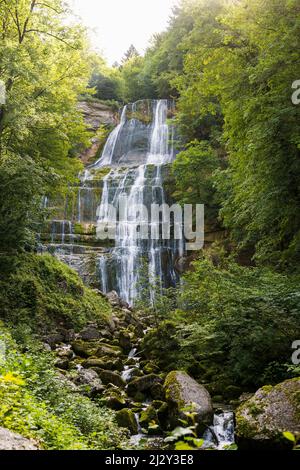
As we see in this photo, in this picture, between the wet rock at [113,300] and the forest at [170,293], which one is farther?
the wet rock at [113,300]

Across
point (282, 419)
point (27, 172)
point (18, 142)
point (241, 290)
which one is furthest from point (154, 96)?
point (282, 419)

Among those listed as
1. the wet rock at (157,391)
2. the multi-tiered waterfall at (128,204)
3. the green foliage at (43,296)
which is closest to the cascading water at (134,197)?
the multi-tiered waterfall at (128,204)

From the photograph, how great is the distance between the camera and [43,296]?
12.6 metres

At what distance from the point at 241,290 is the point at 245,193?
14.0ft

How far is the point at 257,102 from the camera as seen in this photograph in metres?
8.45

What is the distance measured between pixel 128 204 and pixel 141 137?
10.5 m

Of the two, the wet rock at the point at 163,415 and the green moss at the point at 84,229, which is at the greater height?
the green moss at the point at 84,229

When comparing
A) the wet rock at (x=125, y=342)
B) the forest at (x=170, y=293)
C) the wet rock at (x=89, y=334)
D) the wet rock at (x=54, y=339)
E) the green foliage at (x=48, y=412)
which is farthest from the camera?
the wet rock at (x=89, y=334)

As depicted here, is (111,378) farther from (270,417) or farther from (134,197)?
(134,197)

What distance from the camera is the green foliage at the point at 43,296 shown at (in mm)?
10977

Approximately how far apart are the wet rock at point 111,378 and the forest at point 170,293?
2 centimetres

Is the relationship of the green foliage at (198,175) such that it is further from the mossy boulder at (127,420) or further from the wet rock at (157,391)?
the mossy boulder at (127,420)

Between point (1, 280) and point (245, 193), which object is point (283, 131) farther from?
point (1, 280)

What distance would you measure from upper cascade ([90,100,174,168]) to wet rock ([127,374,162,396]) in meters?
24.5
